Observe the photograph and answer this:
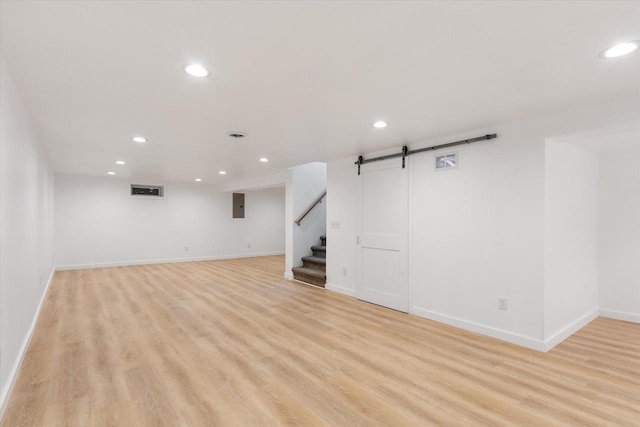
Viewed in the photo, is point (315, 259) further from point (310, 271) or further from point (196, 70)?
point (196, 70)

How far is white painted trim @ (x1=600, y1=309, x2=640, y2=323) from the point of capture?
3844 millimetres

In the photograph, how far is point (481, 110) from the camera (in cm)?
284

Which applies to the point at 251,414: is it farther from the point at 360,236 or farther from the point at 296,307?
the point at 360,236

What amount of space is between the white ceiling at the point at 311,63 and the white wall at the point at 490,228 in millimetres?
276

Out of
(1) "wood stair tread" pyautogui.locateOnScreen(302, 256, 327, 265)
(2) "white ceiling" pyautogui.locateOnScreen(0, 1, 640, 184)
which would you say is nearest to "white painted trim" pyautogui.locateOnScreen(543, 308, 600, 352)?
(2) "white ceiling" pyautogui.locateOnScreen(0, 1, 640, 184)

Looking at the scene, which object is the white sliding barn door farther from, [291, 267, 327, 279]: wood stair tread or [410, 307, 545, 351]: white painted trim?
[291, 267, 327, 279]: wood stair tread

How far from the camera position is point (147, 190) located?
8422 millimetres

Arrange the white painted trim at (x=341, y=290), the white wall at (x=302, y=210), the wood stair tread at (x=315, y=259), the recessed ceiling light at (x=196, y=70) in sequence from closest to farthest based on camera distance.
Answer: the recessed ceiling light at (x=196, y=70) < the white painted trim at (x=341, y=290) < the wood stair tread at (x=315, y=259) < the white wall at (x=302, y=210)

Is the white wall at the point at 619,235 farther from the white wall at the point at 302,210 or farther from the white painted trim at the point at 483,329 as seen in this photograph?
the white wall at the point at 302,210

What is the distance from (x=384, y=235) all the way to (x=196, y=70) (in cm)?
326

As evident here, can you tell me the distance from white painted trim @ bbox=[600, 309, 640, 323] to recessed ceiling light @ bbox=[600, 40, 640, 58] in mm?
3645

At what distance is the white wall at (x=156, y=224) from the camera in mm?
7469

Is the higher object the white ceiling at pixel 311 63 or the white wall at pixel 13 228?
the white ceiling at pixel 311 63

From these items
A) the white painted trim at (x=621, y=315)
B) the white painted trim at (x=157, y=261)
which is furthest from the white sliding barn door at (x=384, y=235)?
the white painted trim at (x=157, y=261)
